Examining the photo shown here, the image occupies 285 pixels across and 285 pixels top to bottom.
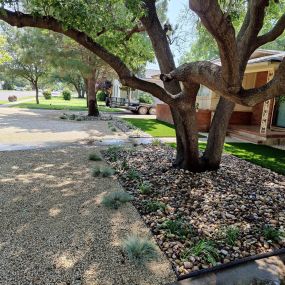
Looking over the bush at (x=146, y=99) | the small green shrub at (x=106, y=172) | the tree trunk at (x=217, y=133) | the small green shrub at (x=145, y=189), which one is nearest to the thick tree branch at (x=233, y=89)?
the tree trunk at (x=217, y=133)

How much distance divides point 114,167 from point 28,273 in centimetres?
368

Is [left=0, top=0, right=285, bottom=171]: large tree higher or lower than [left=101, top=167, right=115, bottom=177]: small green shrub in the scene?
higher

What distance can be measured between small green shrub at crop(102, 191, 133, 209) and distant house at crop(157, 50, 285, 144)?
24.6 ft

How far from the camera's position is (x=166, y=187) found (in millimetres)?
4930

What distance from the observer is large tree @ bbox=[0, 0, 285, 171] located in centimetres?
300

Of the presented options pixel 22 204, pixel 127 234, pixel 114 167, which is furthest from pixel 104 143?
pixel 127 234

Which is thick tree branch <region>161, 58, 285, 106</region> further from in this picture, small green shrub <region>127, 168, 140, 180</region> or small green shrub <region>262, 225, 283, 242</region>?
small green shrub <region>127, 168, 140, 180</region>

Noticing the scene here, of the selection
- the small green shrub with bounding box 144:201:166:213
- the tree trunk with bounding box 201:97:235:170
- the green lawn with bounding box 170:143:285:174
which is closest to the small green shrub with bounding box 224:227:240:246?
the small green shrub with bounding box 144:201:166:213

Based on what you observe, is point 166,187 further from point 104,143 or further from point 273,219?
point 104,143

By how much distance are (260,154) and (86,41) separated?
6.17m

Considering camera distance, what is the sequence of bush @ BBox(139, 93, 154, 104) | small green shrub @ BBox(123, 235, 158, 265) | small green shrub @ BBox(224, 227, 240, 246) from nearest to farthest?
small green shrub @ BBox(123, 235, 158, 265) → small green shrub @ BBox(224, 227, 240, 246) → bush @ BBox(139, 93, 154, 104)

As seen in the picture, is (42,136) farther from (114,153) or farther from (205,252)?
(205,252)

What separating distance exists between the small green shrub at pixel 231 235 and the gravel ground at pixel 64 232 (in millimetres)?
876

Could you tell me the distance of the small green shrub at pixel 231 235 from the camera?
3.21m
